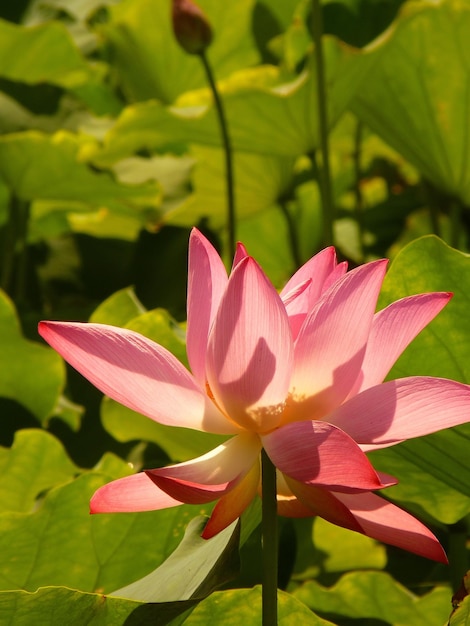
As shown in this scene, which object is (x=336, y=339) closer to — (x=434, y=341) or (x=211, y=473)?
(x=211, y=473)

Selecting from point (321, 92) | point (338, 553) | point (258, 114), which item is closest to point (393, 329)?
point (338, 553)

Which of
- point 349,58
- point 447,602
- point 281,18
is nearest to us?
point 447,602

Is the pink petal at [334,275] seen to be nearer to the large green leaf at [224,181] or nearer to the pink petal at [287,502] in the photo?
the pink petal at [287,502]

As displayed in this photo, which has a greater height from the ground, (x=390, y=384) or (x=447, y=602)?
(x=390, y=384)

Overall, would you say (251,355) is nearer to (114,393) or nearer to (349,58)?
(114,393)

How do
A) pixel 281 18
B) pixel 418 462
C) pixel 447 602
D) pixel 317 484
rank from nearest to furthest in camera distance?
pixel 317 484
pixel 418 462
pixel 447 602
pixel 281 18

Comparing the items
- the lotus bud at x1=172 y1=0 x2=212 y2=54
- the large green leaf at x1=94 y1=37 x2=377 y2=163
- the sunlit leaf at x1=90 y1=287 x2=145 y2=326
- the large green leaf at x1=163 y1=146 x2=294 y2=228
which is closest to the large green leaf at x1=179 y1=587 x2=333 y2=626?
the sunlit leaf at x1=90 y1=287 x2=145 y2=326

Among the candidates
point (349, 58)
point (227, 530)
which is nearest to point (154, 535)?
point (227, 530)

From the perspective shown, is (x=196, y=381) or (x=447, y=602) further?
(x=447, y=602)
